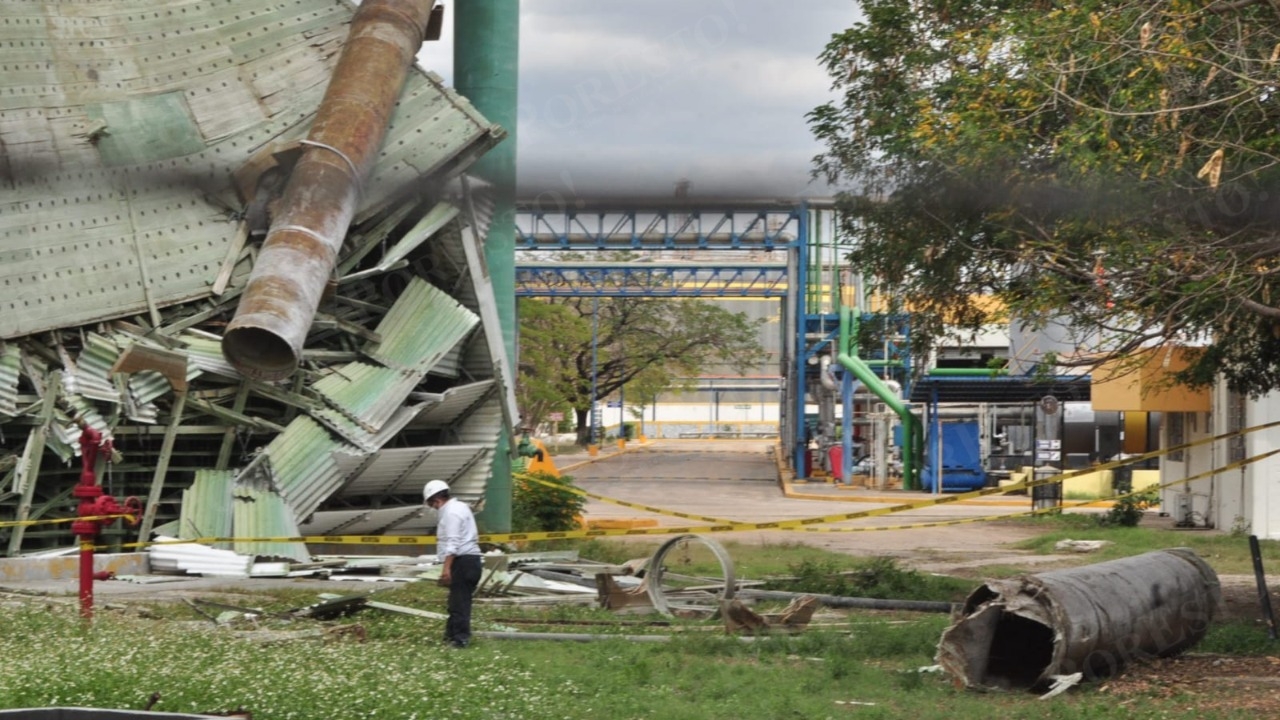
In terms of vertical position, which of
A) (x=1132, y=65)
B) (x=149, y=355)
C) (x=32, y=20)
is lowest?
(x=149, y=355)

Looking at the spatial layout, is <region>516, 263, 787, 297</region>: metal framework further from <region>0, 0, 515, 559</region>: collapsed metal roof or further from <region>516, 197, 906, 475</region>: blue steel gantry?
<region>0, 0, 515, 559</region>: collapsed metal roof

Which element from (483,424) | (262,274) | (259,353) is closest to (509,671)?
(259,353)

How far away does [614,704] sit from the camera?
913 centimetres

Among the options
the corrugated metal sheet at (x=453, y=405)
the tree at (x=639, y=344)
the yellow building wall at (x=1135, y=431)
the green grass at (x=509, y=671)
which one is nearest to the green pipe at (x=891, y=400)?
the yellow building wall at (x=1135, y=431)

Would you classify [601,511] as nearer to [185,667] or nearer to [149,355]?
[149,355]

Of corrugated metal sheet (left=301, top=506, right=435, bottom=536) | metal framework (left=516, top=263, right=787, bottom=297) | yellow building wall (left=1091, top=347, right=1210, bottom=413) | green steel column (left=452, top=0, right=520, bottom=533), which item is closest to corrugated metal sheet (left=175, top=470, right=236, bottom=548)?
corrugated metal sheet (left=301, top=506, right=435, bottom=536)

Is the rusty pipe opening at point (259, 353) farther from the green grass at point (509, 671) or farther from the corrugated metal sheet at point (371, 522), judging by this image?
the green grass at point (509, 671)

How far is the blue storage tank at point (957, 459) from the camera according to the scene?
40562 millimetres

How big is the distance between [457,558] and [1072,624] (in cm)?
448

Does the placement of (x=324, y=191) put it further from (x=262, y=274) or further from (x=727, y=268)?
(x=727, y=268)

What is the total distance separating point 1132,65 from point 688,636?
215 inches

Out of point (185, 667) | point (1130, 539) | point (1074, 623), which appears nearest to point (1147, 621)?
point (1074, 623)

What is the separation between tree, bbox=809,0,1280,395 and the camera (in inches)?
446

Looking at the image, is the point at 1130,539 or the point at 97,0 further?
the point at 1130,539
